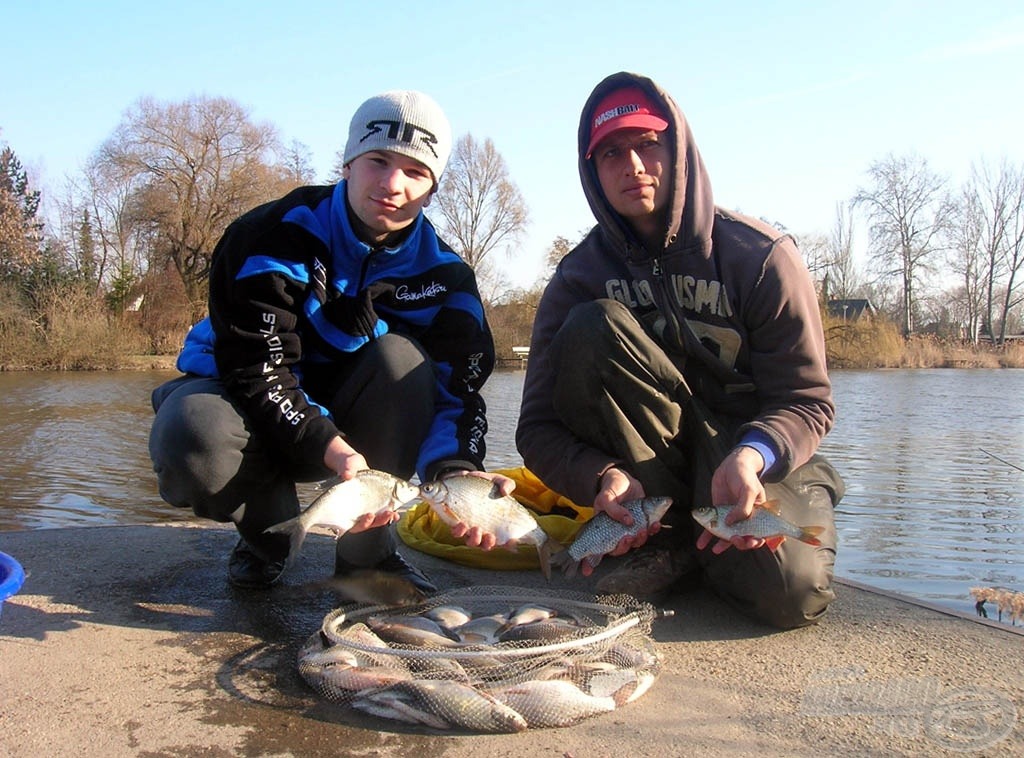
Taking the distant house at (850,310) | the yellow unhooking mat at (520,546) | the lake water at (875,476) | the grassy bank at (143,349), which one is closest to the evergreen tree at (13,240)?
the grassy bank at (143,349)

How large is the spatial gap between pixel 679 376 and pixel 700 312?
276 millimetres

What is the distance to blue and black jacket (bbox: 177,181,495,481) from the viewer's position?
288cm

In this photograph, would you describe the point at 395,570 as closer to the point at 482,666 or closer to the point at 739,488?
the point at 482,666

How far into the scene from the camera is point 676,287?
126 inches

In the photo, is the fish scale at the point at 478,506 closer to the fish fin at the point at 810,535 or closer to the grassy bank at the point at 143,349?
the fish fin at the point at 810,535

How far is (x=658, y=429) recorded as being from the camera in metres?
2.97

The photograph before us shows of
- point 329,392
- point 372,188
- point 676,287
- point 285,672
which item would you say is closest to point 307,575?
point 329,392

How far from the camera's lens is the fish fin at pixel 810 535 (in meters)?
2.65

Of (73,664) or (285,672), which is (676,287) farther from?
(73,664)

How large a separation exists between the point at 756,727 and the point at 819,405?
1.24 m

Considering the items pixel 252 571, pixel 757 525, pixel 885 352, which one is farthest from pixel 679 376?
pixel 885 352

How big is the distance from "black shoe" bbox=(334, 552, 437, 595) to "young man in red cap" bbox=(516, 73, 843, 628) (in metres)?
0.58

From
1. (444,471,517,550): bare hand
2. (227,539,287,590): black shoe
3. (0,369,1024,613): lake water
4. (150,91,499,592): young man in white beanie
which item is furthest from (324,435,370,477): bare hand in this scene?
(0,369,1024,613): lake water

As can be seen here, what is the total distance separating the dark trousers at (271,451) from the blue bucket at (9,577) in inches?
21.1
